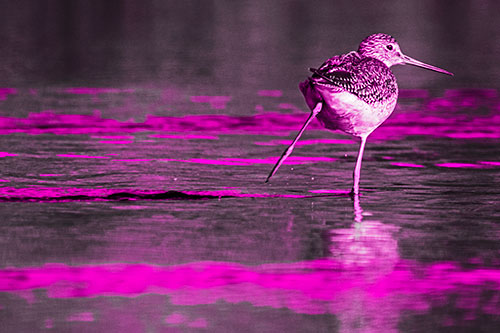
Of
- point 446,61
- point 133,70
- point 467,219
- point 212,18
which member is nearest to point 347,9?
point 212,18

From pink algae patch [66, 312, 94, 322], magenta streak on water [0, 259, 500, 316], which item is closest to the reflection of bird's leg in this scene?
magenta streak on water [0, 259, 500, 316]

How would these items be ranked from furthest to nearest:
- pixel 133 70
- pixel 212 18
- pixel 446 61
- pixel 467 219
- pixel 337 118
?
pixel 212 18 < pixel 446 61 < pixel 133 70 < pixel 337 118 < pixel 467 219

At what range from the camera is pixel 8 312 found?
22.2 feet

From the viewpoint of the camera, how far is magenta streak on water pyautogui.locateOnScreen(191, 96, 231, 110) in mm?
15812

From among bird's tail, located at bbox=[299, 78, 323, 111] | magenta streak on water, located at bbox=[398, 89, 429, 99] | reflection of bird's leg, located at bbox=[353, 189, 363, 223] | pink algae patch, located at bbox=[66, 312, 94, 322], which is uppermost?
bird's tail, located at bbox=[299, 78, 323, 111]

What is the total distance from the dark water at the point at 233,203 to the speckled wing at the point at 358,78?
768 mm

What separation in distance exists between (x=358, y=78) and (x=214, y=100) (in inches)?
237

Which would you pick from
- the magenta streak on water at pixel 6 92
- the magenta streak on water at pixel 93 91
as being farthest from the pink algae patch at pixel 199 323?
the magenta streak on water at pixel 93 91

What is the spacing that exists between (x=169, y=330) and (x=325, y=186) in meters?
4.46

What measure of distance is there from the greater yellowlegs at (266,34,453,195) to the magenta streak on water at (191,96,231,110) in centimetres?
449

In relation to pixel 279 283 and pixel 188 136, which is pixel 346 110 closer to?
pixel 279 283

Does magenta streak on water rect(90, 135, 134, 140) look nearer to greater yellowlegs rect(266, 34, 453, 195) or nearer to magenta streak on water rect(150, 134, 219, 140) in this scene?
magenta streak on water rect(150, 134, 219, 140)

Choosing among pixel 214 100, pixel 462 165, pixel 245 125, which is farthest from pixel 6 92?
pixel 462 165

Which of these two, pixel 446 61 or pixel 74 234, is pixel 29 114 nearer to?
pixel 74 234
